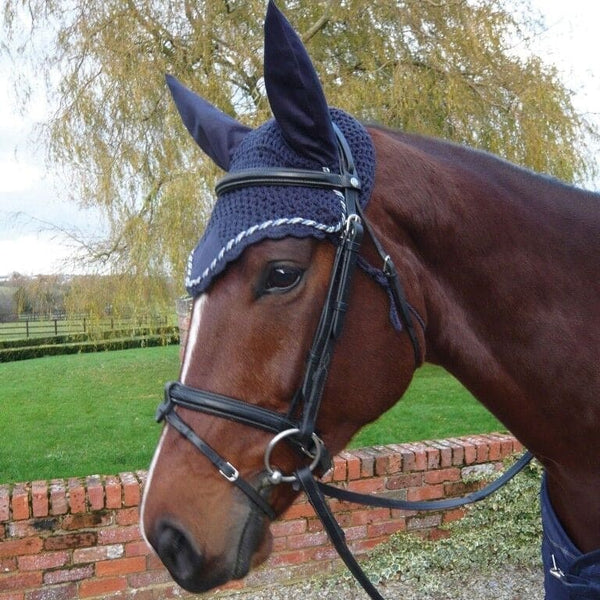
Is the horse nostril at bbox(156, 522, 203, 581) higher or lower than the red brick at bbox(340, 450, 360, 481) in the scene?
higher

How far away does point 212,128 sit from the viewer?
1813 millimetres

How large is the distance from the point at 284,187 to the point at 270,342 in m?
0.37

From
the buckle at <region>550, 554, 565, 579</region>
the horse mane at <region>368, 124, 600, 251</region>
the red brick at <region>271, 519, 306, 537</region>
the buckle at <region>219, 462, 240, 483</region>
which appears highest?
the horse mane at <region>368, 124, 600, 251</region>

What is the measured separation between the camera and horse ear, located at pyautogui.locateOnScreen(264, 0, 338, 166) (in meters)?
1.37

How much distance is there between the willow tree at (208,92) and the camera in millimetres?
8547

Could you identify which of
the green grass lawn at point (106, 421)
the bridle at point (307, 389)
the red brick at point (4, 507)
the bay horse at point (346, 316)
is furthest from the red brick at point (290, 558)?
the bridle at point (307, 389)

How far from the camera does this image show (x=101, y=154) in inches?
341

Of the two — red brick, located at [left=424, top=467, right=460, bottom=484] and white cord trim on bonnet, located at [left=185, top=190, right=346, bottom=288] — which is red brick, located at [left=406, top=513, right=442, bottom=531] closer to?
Result: red brick, located at [left=424, top=467, right=460, bottom=484]

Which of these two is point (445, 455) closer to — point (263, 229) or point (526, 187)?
point (526, 187)

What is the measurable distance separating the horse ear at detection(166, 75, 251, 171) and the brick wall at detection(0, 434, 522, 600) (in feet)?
8.33

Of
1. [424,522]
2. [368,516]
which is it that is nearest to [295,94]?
[368,516]

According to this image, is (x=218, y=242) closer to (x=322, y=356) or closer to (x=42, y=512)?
(x=322, y=356)

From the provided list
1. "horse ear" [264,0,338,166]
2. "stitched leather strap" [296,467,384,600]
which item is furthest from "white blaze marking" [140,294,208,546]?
"horse ear" [264,0,338,166]

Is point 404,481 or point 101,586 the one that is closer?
point 101,586
